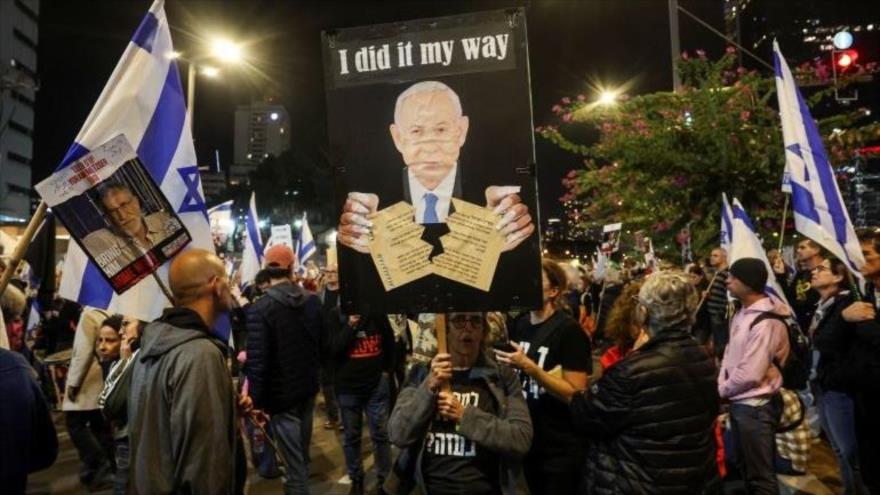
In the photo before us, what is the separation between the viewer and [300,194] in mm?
39281

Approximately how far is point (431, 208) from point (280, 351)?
3233 millimetres

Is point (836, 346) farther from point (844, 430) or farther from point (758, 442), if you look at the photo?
point (758, 442)

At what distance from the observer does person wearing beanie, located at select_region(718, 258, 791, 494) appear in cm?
481

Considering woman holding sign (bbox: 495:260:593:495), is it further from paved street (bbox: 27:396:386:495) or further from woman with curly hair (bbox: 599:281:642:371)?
paved street (bbox: 27:396:386:495)

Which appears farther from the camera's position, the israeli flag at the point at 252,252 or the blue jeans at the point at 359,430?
the israeli flag at the point at 252,252

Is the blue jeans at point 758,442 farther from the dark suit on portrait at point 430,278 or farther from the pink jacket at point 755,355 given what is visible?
the dark suit on portrait at point 430,278

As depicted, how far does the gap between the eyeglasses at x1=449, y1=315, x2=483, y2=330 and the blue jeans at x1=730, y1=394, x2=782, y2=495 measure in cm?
259

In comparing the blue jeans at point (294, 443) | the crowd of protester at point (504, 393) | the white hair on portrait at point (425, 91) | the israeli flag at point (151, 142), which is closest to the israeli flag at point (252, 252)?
the crowd of protester at point (504, 393)

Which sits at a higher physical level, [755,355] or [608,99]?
[608,99]

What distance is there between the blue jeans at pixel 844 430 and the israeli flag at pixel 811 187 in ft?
3.40

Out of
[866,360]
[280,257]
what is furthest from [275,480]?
[866,360]

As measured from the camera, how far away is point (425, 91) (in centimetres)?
308

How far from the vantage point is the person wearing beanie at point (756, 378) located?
189 inches

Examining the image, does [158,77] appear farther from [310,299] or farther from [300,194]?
[300,194]
